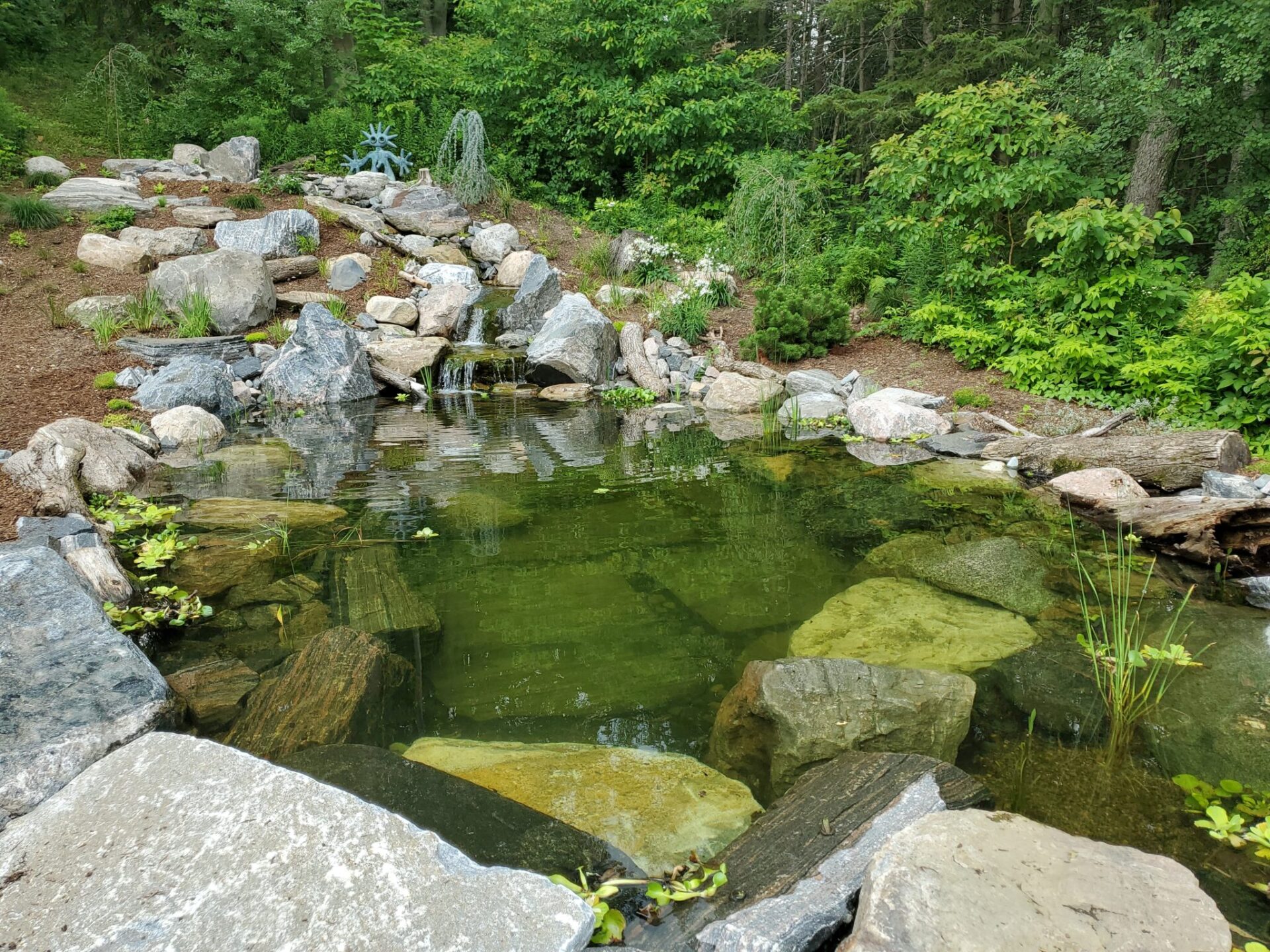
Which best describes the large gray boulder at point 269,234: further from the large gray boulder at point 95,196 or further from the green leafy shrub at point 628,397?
the green leafy shrub at point 628,397

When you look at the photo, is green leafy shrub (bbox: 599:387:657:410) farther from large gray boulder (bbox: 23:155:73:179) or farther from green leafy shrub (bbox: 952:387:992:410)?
large gray boulder (bbox: 23:155:73:179)

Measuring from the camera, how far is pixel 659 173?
1622 cm

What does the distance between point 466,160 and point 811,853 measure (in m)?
15.5

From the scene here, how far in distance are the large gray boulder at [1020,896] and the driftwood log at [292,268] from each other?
11654 mm

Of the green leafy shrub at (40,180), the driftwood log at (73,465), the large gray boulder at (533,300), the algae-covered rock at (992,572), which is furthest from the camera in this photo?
the green leafy shrub at (40,180)

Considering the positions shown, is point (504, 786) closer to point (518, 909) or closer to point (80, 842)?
point (518, 909)

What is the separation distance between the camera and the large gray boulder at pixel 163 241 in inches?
431

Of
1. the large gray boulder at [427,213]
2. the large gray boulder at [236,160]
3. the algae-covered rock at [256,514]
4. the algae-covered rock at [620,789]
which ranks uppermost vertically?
the large gray boulder at [236,160]

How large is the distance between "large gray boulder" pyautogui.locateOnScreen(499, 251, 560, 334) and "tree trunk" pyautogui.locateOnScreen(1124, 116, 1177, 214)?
8.14 m

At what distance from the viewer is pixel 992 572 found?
14.5 ft

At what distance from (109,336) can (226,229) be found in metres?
3.57

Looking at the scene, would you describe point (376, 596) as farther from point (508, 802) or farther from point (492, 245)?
point (492, 245)

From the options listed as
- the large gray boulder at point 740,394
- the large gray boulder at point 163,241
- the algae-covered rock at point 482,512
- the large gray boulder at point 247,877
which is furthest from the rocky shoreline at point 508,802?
the large gray boulder at point 163,241

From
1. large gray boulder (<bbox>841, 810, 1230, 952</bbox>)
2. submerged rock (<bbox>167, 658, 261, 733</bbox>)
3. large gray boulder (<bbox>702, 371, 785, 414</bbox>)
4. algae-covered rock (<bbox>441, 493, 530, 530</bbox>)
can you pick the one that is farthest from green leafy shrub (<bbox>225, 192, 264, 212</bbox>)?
large gray boulder (<bbox>841, 810, 1230, 952</bbox>)
